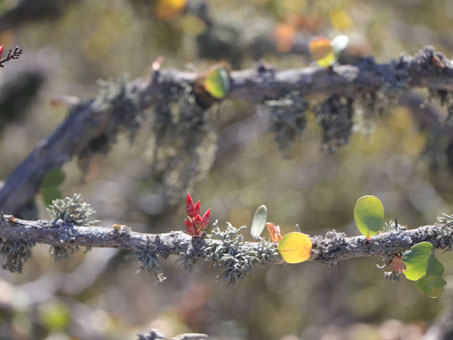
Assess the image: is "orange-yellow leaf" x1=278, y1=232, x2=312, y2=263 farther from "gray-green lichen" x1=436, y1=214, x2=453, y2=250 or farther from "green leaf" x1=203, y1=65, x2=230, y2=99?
"green leaf" x1=203, y1=65, x2=230, y2=99

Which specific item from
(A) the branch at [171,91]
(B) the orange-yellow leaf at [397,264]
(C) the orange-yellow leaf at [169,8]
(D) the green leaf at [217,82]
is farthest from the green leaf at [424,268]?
(C) the orange-yellow leaf at [169,8]

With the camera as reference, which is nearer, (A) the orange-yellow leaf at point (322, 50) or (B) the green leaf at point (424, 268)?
Answer: (B) the green leaf at point (424, 268)

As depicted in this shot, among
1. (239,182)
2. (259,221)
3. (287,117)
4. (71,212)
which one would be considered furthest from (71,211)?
(239,182)

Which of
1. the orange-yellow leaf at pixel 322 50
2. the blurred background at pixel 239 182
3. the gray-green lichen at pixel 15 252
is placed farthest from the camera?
the blurred background at pixel 239 182

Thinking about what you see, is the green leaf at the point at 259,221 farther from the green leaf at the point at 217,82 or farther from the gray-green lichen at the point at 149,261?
the green leaf at the point at 217,82

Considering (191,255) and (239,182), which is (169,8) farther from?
(191,255)

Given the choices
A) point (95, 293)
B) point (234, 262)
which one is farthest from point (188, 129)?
point (95, 293)

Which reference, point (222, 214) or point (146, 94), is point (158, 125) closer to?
point (146, 94)
